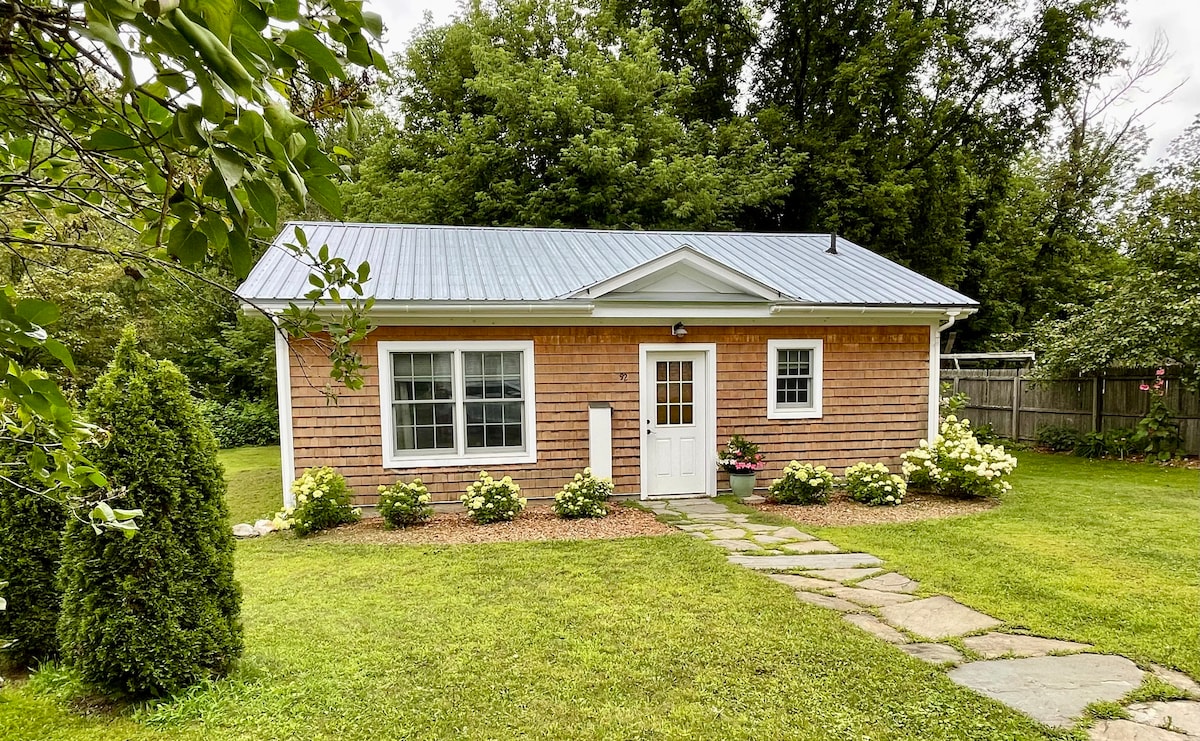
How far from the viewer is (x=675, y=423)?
791cm

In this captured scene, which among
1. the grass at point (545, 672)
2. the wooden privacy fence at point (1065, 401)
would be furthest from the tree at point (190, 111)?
the wooden privacy fence at point (1065, 401)

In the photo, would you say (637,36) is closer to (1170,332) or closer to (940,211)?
(940,211)

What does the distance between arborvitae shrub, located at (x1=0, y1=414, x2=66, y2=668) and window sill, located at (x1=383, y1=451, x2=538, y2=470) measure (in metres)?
3.86

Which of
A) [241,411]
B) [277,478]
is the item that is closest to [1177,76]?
[277,478]

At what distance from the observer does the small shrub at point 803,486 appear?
7.51 metres

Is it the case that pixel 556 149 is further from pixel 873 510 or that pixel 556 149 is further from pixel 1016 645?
pixel 1016 645

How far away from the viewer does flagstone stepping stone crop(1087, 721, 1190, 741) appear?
2.61 m

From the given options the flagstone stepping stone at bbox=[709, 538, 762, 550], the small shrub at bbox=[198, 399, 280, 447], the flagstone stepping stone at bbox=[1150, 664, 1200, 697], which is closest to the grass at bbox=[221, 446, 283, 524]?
the small shrub at bbox=[198, 399, 280, 447]

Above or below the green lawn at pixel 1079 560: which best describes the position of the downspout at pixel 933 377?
above

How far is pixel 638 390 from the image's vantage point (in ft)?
25.2

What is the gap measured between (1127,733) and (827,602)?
5.86ft

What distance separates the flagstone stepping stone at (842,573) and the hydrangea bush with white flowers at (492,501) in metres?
3.22

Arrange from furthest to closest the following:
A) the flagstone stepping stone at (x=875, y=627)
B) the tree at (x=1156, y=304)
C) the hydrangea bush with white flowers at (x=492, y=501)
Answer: the tree at (x=1156, y=304), the hydrangea bush with white flowers at (x=492, y=501), the flagstone stepping stone at (x=875, y=627)

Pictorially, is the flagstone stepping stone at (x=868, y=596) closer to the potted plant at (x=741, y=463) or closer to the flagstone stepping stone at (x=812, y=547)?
the flagstone stepping stone at (x=812, y=547)
